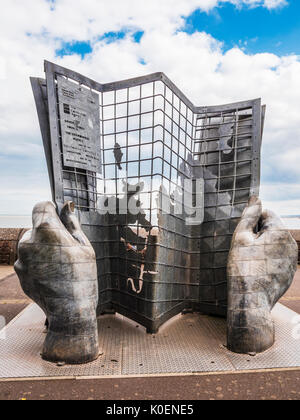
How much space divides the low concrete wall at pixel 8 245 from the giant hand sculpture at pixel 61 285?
6934 millimetres

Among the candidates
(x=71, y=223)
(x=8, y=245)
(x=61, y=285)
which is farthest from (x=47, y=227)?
(x=8, y=245)

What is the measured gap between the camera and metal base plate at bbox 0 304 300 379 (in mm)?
3432

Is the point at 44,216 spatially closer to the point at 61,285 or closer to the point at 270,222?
the point at 61,285

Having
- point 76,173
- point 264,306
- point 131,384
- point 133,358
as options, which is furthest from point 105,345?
point 76,173

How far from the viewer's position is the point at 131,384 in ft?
10.3

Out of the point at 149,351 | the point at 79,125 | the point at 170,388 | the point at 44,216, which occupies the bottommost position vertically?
the point at 149,351

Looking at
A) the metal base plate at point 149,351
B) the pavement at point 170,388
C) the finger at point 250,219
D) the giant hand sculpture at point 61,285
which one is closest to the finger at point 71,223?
the giant hand sculpture at point 61,285

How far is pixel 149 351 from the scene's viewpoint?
3926 mm

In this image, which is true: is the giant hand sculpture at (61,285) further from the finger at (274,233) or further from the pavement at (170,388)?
the finger at (274,233)

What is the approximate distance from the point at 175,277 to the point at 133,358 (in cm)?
149

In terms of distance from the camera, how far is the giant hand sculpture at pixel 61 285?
3602mm

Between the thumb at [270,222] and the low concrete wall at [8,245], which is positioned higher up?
the thumb at [270,222]

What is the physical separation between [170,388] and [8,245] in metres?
8.46
